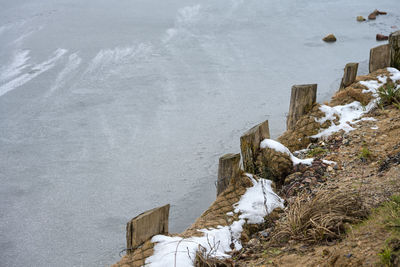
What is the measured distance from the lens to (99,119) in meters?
6.03

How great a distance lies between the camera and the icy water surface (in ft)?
14.3

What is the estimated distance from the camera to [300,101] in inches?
188

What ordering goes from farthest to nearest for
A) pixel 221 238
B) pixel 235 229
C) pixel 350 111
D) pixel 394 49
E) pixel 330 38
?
pixel 330 38 → pixel 394 49 → pixel 350 111 → pixel 235 229 → pixel 221 238

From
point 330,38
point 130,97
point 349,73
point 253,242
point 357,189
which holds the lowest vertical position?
point 253,242

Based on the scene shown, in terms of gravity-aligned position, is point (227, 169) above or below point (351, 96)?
above

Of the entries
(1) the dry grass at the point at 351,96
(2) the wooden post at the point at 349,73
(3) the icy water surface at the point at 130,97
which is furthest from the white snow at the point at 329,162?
(2) the wooden post at the point at 349,73

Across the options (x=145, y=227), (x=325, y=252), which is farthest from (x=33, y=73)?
(x=325, y=252)

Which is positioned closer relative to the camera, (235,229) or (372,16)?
(235,229)

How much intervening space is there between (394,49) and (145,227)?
456cm

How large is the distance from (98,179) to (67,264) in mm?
1217

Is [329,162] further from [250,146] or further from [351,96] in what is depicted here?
[351,96]

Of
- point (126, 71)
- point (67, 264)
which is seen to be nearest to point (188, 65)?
point (126, 71)

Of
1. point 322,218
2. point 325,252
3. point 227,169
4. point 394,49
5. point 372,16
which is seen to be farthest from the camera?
point 372,16

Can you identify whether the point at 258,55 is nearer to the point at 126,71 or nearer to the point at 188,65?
the point at 188,65
